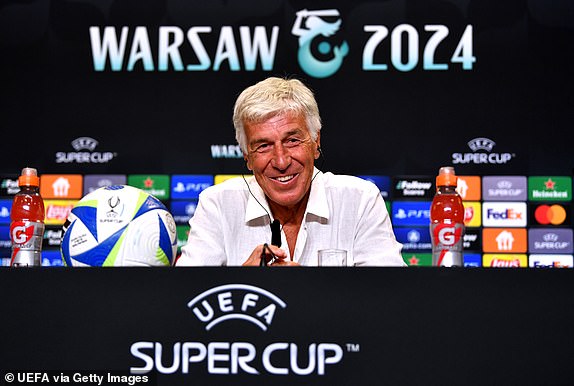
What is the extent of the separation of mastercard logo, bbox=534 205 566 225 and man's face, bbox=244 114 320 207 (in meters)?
2.12

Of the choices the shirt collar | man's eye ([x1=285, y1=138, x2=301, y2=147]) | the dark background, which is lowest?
the shirt collar

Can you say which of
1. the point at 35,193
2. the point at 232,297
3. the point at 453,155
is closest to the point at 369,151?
the point at 453,155

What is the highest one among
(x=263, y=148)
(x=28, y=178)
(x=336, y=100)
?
(x=336, y=100)

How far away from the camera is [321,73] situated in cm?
416

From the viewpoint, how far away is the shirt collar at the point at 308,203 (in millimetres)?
2326

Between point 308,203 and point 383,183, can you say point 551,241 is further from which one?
point 308,203

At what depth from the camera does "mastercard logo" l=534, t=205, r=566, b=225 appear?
4.04 m

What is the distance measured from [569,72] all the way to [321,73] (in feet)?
4.24

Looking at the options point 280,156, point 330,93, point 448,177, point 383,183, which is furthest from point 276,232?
point 330,93

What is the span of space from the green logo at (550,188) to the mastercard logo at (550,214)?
1.8 inches

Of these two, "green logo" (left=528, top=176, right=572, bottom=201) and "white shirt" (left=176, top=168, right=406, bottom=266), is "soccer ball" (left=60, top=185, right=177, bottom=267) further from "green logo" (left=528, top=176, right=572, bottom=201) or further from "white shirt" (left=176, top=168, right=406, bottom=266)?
"green logo" (left=528, top=176, right=572, bottom=201)

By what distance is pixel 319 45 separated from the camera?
4.16 m

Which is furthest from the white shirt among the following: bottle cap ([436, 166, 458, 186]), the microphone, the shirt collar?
bottle cap ([436, 166, 458, 186])

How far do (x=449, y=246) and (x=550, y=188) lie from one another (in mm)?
2481
